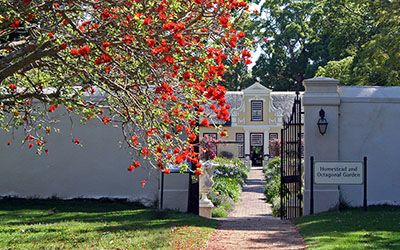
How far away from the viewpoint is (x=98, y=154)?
656 inches

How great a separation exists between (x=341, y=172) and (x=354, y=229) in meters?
3.05

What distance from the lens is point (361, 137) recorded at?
16312 mm

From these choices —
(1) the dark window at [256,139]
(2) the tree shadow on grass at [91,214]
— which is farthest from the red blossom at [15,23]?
(1) the dark window at [256,139]

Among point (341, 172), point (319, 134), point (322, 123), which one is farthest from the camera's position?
point (319, 134)

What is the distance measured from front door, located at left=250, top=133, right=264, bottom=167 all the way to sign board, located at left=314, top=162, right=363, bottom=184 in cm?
3573

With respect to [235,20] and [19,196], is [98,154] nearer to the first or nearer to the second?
[19,196]

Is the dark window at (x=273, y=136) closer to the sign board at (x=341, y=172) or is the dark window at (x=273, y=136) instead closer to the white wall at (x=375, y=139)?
the white wall at (x=375, y=139)

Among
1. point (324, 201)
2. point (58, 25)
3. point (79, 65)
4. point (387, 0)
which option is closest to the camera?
point (58, 25)

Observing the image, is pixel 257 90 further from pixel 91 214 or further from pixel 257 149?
pixel 91 214

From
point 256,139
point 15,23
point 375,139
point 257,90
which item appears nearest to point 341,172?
point 375,139

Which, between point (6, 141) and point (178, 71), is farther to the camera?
point (6, 141)

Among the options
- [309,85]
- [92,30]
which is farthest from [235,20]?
[309,85]

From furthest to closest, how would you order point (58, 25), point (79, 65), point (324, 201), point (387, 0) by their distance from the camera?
point (387, 0) → point (324, 201) → point (79, 65) → point (58, 25)

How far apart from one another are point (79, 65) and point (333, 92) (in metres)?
8.61
